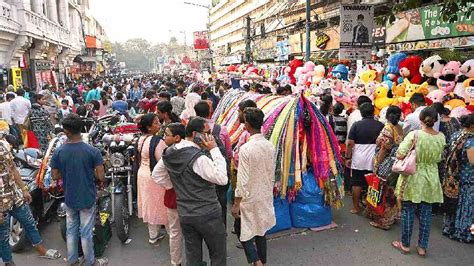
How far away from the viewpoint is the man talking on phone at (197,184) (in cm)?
331

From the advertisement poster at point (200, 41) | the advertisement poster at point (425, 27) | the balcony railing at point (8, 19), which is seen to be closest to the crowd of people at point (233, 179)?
the advertisement poster at point (425, 27)

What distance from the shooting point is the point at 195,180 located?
3.36 metres

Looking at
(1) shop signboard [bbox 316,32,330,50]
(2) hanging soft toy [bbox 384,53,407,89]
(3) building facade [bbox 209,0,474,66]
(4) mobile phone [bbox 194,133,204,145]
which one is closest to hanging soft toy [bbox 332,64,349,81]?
(3) building facade [bbox 209,0,474,66]

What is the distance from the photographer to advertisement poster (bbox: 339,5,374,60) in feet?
32.5

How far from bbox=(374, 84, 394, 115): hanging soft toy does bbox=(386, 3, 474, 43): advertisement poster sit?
324cm

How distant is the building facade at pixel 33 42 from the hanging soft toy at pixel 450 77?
14.2 m

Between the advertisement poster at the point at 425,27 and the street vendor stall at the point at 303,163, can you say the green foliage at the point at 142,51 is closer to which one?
the advertisement poster at the point at 425,27

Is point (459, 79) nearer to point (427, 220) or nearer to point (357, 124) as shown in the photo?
point (357, 124)

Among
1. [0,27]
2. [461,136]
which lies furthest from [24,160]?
[0,27]

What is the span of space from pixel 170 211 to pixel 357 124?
9.76ft

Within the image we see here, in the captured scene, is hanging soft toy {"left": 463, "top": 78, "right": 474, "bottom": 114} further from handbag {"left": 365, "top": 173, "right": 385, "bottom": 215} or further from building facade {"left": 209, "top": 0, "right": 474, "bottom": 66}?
handbag {"left": 365, "top": 173, "right": 385, "bottom": 215}

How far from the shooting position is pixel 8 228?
4160mm

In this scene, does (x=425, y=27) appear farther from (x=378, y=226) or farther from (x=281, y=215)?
(x=281, y=215)

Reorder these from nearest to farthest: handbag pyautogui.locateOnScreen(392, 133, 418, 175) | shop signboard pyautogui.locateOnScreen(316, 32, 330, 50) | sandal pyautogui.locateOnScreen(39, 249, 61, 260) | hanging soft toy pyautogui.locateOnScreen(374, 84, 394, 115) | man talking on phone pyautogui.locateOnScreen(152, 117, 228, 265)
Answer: man talking on phone pyautogui.locateOnScreen(152, 117, 228, 265) → handbag pyautogui.locateOnScreen(392, 133, 418, 175) → sandal pyautogui.locateOnScreen(39, 249, 61, 260) → hanging soft toy pyautogui.locateOnScreen(374, 84, 394, 115) → shop signboard pyautogui.locateOnScreen(316, 32, 330, 50)
